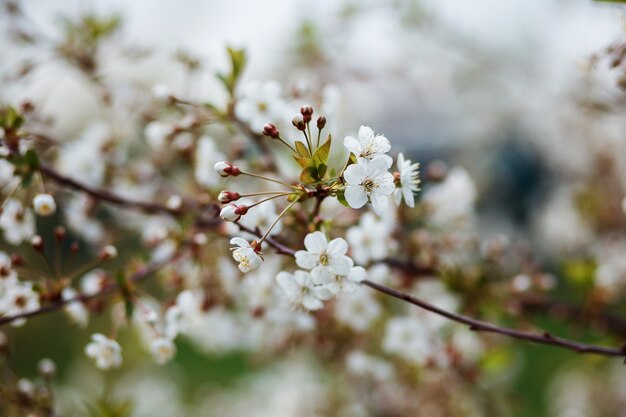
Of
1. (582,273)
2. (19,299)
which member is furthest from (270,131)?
(582,273)

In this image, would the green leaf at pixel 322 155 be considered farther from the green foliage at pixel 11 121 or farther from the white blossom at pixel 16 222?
the white blossom at pixel 16 222

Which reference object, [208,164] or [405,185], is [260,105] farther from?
[405,185]

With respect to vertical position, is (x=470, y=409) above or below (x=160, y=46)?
below

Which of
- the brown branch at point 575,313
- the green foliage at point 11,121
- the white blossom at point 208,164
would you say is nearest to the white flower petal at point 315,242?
the white blossom at point 208,164

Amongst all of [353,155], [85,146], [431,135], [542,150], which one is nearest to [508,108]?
[542,150]

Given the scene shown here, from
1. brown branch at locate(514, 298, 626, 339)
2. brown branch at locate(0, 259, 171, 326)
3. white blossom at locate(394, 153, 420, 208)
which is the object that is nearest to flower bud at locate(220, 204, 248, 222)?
white blossom at locate(394, 153, 420, 208)

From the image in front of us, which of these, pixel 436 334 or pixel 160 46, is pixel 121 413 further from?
pixel 160 46
